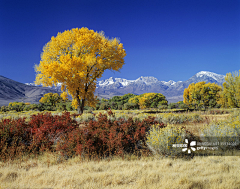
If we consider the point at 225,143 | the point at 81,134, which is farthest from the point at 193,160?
the point at 81,134

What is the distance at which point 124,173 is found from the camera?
3762mm

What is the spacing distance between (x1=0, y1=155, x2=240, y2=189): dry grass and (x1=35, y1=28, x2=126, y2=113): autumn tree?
10015 millimetres

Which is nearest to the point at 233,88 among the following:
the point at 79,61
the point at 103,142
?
the point at 79,61

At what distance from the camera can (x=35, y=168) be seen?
4.16 m

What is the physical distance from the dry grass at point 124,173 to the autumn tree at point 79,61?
10015 mm

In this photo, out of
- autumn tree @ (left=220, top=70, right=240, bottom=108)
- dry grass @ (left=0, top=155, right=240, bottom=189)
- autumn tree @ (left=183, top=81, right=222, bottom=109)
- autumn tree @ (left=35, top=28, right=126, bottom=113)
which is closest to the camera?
dry grass @ (left=0, top=155, right=240, bottom=189)

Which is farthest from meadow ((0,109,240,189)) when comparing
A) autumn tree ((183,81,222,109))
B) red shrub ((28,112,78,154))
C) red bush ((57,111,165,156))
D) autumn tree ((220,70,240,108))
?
autumn tree ((183,81,222,109))

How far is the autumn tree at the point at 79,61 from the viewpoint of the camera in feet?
44.9

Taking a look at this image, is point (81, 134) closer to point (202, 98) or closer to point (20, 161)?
point (20, 161)

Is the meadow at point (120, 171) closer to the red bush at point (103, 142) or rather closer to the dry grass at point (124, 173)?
the dry grass at point (124, 173)

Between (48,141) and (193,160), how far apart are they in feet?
14.6

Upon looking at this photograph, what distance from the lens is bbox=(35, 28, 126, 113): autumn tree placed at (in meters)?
13.7

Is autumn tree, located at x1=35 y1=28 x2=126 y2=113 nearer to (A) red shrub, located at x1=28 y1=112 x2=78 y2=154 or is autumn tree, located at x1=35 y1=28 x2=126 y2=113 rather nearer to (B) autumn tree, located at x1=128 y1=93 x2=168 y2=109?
(A) red shrub, located at x1=28 y1=112 x2=78 y2=154

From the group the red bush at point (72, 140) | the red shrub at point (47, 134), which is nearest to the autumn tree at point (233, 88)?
the red bush at point (72, 140)
